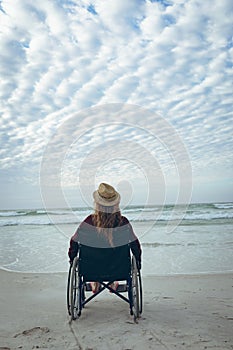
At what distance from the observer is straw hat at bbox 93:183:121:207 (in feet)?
10.9

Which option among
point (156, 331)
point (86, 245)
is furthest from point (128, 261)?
point (156, 331)

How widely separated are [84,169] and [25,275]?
264 centimetres

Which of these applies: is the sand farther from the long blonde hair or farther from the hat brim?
the hat brim

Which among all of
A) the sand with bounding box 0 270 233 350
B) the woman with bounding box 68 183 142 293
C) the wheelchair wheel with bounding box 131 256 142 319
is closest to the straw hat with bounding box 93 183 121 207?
the woman with bounding box 68 183 142 293

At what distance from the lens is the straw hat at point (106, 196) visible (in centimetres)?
332

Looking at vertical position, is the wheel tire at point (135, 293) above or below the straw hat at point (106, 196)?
below

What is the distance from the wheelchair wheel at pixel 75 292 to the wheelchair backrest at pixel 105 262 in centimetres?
9

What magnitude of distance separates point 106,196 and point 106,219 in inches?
9.2

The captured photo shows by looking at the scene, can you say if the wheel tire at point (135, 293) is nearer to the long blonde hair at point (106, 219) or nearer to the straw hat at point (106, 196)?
the long blonde hair at point (106, 219)

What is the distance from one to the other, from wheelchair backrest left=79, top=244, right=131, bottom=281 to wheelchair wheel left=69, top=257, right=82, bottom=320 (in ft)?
0.29

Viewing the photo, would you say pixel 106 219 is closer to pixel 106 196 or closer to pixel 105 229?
pixel 105 229

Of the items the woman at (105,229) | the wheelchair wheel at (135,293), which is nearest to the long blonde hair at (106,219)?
the woman at (105,229)

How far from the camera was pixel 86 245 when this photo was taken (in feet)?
10.4

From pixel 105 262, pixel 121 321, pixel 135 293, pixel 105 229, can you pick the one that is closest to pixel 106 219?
pixel 105 229
